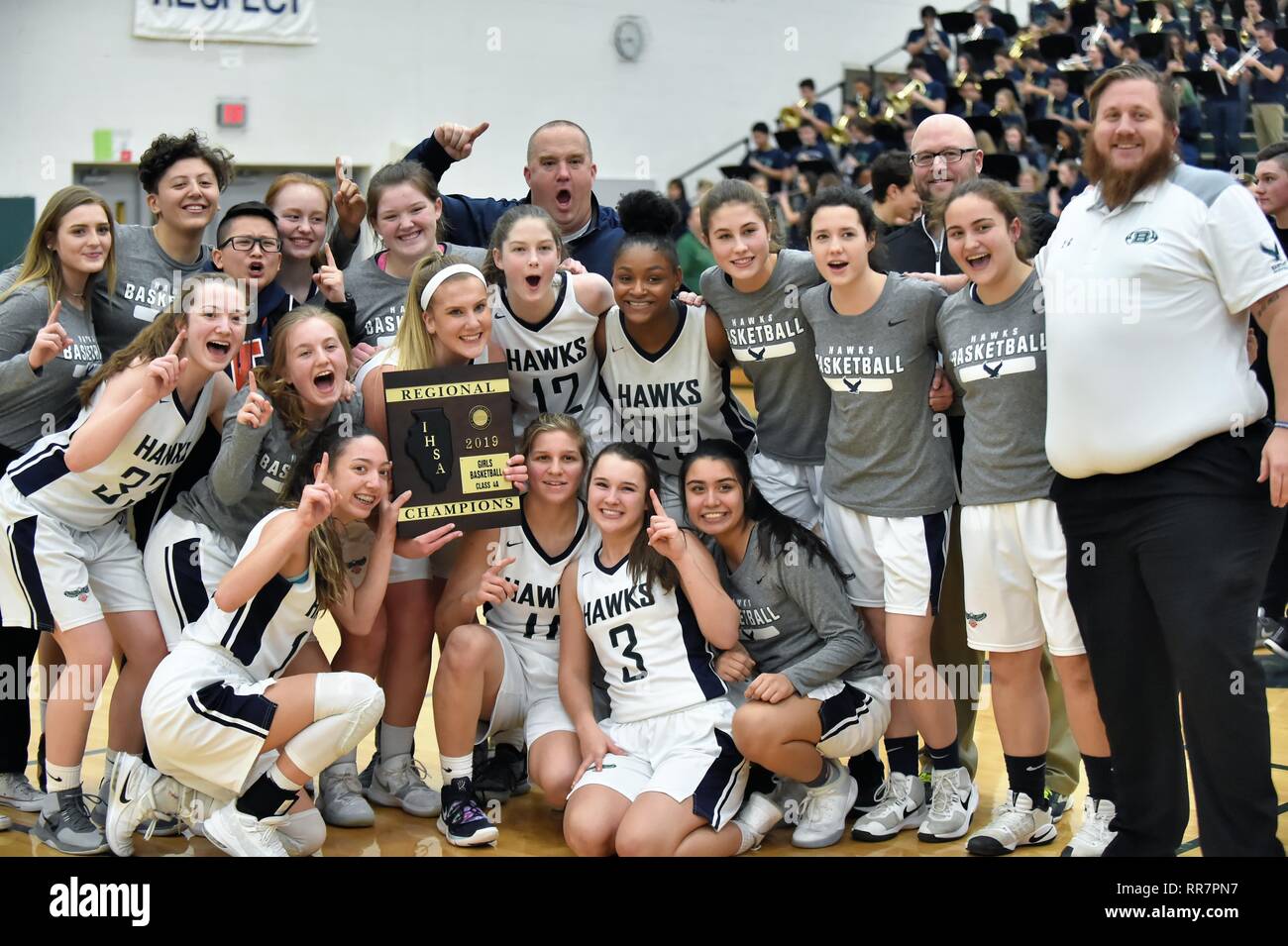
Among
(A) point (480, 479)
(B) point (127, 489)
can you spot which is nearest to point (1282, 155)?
(A) point (480, 479)

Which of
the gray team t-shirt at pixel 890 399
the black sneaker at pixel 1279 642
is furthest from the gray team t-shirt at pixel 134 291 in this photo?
the black sneaker at pixel 1279 642

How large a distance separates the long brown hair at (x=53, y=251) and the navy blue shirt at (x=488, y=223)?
48.2 inches

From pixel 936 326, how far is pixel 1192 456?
3.21 feet

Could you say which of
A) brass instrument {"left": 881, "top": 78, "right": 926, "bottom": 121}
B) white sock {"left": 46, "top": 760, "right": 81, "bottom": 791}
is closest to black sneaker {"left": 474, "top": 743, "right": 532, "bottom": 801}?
white sock {"left": 46, "top": 760, "right": 81, "bottom": 791}

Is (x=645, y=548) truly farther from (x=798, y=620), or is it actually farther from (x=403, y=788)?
(x=403, y=788)

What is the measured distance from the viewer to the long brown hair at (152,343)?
12.0 feet

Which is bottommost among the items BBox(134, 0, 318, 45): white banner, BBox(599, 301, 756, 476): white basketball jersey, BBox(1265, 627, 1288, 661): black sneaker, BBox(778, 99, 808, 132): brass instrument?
BBox(1265, 627, 1288, 661): black sneaker

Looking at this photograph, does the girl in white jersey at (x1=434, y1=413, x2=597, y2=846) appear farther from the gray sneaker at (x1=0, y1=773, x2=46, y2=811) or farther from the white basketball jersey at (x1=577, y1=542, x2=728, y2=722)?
the gray sneaker at (x1=0, y1=773, x2=46, y2=811)

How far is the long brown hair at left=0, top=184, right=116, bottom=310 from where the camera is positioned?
12.8ft

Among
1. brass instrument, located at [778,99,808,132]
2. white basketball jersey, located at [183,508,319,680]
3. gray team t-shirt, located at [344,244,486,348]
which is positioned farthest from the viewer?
brass instrument, located at [778,99,808,132]

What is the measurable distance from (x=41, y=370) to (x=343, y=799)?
157cm

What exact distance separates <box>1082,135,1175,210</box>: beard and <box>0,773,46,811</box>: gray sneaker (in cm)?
356

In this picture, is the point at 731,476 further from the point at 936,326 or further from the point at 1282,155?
the point at 1282,155

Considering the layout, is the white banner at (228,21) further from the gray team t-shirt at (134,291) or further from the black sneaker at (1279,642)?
the black sneaker at (1279,642)
